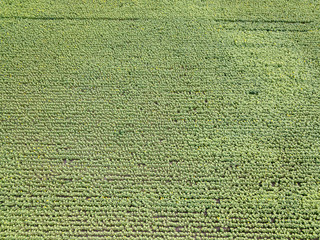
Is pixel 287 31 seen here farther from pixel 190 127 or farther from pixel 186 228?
pixel 186 228

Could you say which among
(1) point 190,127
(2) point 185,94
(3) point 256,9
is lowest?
(1) point 190,127

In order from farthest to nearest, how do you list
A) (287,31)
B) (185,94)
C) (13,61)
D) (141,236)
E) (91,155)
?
(287,31) < (13,61) < (185,94) < (91,155) < (141,236)

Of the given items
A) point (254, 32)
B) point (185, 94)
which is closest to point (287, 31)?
point (254, 32)

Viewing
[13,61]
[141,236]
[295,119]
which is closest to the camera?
[141,236]

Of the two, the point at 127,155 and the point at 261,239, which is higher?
the point at 127,155

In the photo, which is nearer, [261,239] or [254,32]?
[261,239]

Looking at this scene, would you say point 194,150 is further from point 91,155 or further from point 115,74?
point 115,74
